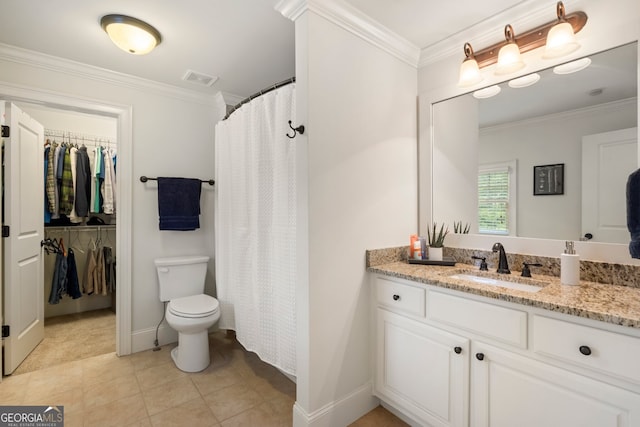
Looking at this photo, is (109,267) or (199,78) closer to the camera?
(199,78)

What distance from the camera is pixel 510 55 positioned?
1.60 m

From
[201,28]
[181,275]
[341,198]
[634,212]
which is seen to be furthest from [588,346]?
[181,275]

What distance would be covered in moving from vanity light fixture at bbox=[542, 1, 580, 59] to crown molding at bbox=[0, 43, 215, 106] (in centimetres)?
261

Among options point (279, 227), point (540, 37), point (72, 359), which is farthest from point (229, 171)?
point (540, 37)

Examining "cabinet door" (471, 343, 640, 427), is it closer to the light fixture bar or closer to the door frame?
the light fixture bar

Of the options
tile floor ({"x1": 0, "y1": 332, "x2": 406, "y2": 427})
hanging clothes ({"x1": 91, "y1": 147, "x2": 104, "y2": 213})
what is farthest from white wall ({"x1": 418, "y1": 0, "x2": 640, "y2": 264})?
hanging clothes ({"x1": 91, "y1": 147, "x2": 104, "y2": 213})

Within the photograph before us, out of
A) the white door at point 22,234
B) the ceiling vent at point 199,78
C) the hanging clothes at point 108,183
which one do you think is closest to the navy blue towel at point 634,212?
the ceiling vent at point 199,78

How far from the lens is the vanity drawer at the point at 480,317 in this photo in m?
1.23

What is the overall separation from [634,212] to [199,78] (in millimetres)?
2841

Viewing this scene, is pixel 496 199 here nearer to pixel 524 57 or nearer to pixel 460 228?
pixel 460 228

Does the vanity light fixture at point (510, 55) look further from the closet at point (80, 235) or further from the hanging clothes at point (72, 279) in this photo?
the hanging clothes at point (72, 279)

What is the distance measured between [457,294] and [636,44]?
1.40m

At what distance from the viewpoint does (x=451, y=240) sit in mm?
2020

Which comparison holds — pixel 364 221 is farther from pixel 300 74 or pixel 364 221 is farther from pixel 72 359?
pixel 72 359
